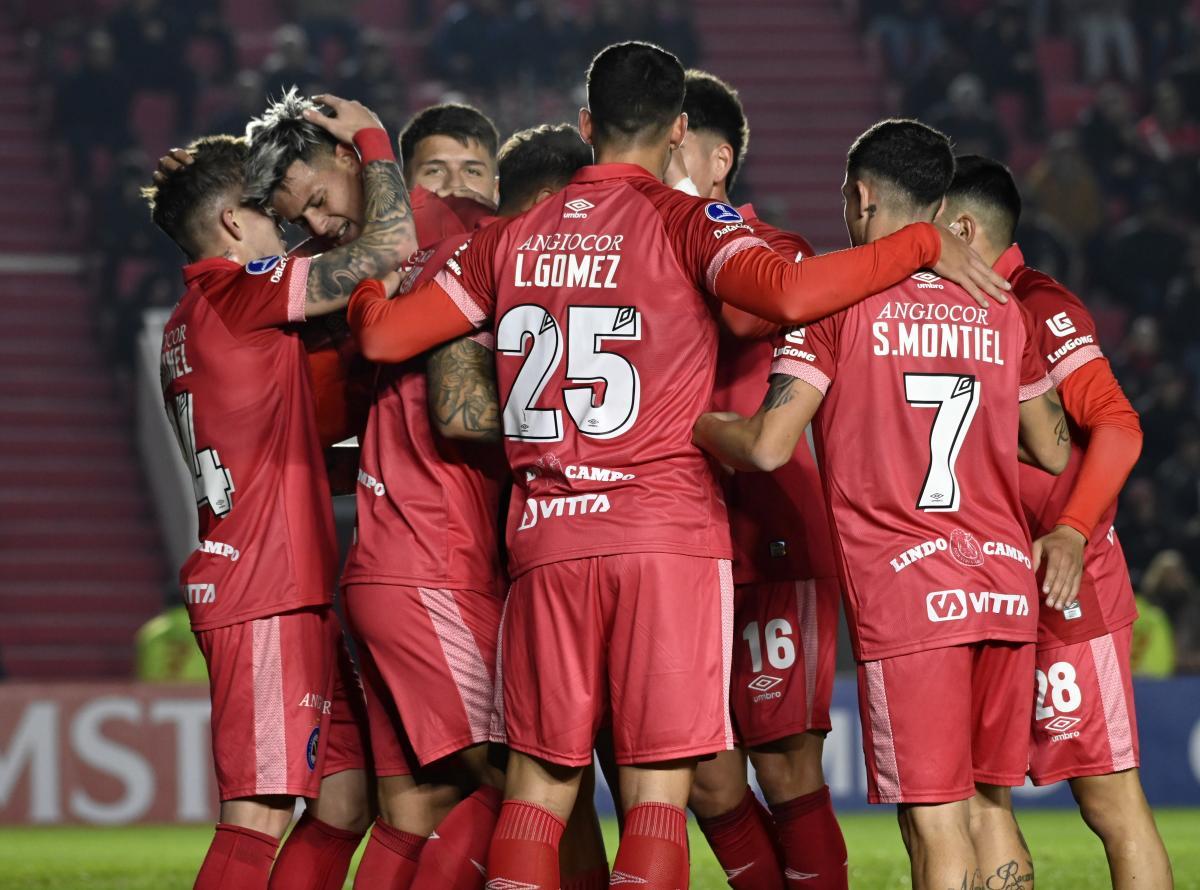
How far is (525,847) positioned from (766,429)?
119 centimetres

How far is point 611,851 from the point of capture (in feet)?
27.5

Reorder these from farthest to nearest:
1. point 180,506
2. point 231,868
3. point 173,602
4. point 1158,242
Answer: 1. point 1158,242
2. point 180,506
3. point 173,602
4. point 231,868

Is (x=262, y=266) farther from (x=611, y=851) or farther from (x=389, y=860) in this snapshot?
(x=611, y=851)

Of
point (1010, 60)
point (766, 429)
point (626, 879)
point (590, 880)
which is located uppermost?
point (1010, 60)

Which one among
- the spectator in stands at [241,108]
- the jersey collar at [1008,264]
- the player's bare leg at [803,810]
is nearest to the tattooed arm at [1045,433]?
the jersey collar at [1008,264]

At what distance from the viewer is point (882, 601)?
4.49m

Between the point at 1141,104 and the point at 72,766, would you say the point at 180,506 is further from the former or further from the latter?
the point at 1141,104

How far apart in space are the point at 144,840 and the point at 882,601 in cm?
590

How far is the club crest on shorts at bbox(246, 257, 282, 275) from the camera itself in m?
4.91

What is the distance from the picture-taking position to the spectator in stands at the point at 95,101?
1559cm

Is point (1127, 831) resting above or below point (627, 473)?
below

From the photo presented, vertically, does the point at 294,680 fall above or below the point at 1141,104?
below

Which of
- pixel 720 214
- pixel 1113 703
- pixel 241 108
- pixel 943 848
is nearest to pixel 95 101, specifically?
pixel 241 108

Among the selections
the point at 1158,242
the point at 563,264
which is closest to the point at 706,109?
the point at 563,264
